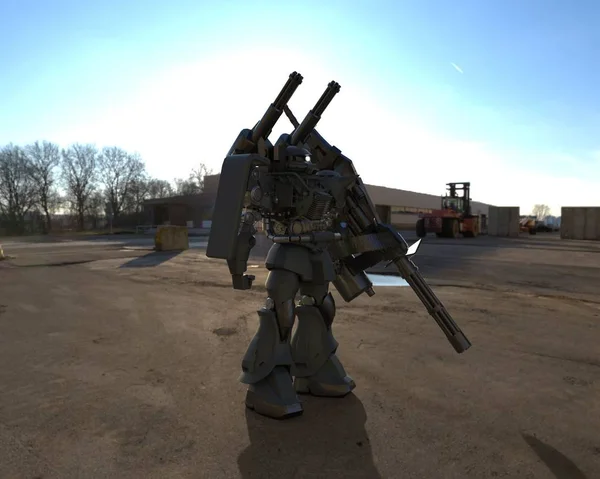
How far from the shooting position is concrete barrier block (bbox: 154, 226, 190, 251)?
18.6 meters

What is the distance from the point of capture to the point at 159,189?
71.2 meters

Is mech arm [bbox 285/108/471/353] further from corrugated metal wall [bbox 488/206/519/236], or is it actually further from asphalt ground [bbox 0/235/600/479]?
corrugated metal wall [bbox 488/206/519/236]

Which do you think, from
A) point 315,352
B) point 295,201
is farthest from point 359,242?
point 315,352

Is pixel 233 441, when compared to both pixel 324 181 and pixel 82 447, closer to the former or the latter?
pixel 82 447

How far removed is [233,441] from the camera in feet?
9.27

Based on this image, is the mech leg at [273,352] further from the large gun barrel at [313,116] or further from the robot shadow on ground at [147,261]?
the robot shadow on ground at [147,261]

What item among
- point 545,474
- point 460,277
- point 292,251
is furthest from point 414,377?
point 460,277

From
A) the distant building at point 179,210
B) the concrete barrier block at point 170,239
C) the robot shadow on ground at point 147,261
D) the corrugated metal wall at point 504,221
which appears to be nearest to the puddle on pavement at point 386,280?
the robot shadow on ground at point 147,261

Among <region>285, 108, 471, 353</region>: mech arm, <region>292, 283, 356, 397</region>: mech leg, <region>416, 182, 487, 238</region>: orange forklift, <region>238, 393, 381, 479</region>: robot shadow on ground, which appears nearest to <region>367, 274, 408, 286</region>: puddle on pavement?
<region>285, 108, 471, 353</region>: mech arm

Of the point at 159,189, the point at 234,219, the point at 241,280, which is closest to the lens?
the point at 234,219

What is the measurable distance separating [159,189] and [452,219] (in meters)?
57.2

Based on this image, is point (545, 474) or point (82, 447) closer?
point (545, 474)

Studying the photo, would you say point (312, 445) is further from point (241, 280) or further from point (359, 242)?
point (359, 242)

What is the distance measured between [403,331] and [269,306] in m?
2.92
